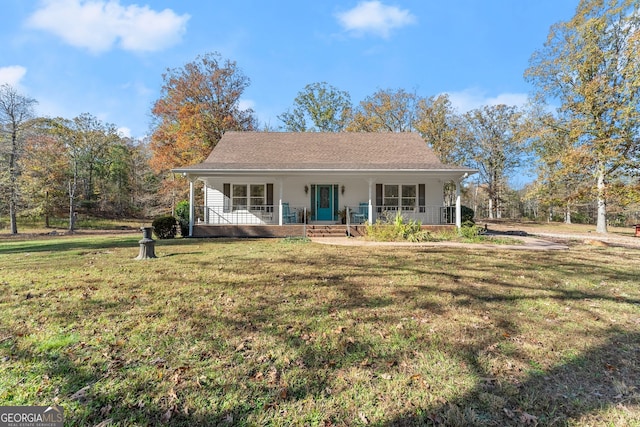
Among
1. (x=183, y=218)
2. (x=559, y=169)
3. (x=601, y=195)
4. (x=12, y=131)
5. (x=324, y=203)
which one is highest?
(x=12, y=131)

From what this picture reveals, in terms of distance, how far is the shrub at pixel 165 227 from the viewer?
12.5m

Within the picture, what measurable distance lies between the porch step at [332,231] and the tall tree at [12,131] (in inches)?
747

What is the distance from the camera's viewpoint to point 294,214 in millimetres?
14797

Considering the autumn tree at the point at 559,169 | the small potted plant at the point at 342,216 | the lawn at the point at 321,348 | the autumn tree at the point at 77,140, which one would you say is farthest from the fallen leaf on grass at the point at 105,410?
the autumn tree at the point at 77,140

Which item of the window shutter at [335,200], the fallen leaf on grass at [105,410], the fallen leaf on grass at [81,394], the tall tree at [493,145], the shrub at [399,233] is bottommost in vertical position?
the fallen leaf on grass at [105,410]

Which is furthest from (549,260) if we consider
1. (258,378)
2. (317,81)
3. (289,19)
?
(317,81)

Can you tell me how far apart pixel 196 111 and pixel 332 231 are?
Result: 15.0m

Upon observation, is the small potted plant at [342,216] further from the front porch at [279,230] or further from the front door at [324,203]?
the front porch at [279,230]

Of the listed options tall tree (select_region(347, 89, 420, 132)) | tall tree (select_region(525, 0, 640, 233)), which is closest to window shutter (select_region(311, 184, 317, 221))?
tall tree (select_region(525, 0, 640, 233))

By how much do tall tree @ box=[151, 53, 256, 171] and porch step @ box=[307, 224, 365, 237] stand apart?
12338 millimetres

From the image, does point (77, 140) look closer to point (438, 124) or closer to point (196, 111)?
point (196, 111)

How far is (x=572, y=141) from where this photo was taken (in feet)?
58.9

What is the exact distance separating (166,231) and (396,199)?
11.0 m

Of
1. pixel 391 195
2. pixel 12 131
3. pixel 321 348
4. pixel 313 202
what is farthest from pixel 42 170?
pixel 321 348
